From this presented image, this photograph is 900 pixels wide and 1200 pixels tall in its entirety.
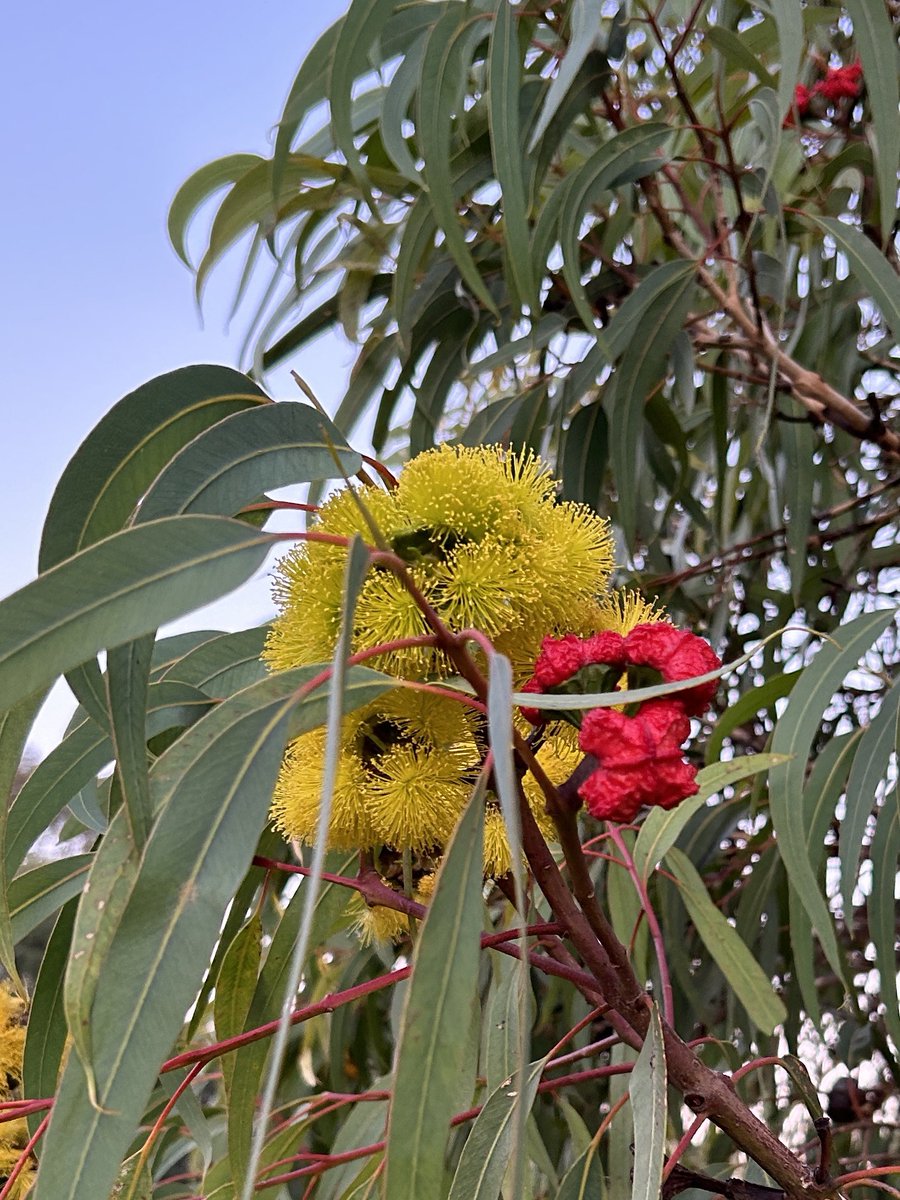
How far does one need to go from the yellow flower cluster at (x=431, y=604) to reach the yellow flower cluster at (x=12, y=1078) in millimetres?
497

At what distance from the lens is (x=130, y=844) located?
0.50 meters

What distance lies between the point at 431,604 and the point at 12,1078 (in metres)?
0.78

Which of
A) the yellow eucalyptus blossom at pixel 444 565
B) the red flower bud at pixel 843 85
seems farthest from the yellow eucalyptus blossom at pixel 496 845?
the red flower bud at pixel 843 85

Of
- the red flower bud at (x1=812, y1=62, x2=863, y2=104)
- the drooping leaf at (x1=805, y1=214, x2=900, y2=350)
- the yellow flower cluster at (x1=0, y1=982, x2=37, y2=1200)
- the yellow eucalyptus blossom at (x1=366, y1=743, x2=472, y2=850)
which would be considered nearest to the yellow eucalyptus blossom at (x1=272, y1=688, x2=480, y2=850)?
the yellow eucalyptus blossom at (x1=366, y1=743, x2=472, y2=850)

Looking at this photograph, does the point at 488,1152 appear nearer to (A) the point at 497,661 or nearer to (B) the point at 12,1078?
(A) the point at 497,661

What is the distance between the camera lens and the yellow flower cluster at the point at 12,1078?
0.96m

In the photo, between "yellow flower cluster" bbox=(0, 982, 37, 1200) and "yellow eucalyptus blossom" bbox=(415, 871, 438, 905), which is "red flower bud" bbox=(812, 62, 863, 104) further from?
"yellow flower cluster" bbox=(0, 982, 37, 1200)

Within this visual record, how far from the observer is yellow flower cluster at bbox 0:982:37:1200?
96 cm

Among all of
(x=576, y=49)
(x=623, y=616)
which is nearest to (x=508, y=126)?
(x=576, y=49)

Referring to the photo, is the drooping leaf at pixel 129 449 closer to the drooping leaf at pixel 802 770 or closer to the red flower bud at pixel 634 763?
the red flower bud at pixel 634 763

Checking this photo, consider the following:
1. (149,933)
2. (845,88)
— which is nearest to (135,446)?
(149,933)

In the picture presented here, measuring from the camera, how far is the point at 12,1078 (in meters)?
1.08

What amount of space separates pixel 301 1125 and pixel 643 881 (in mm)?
310

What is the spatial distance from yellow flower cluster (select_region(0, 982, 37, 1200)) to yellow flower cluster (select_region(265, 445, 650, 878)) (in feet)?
1.63
